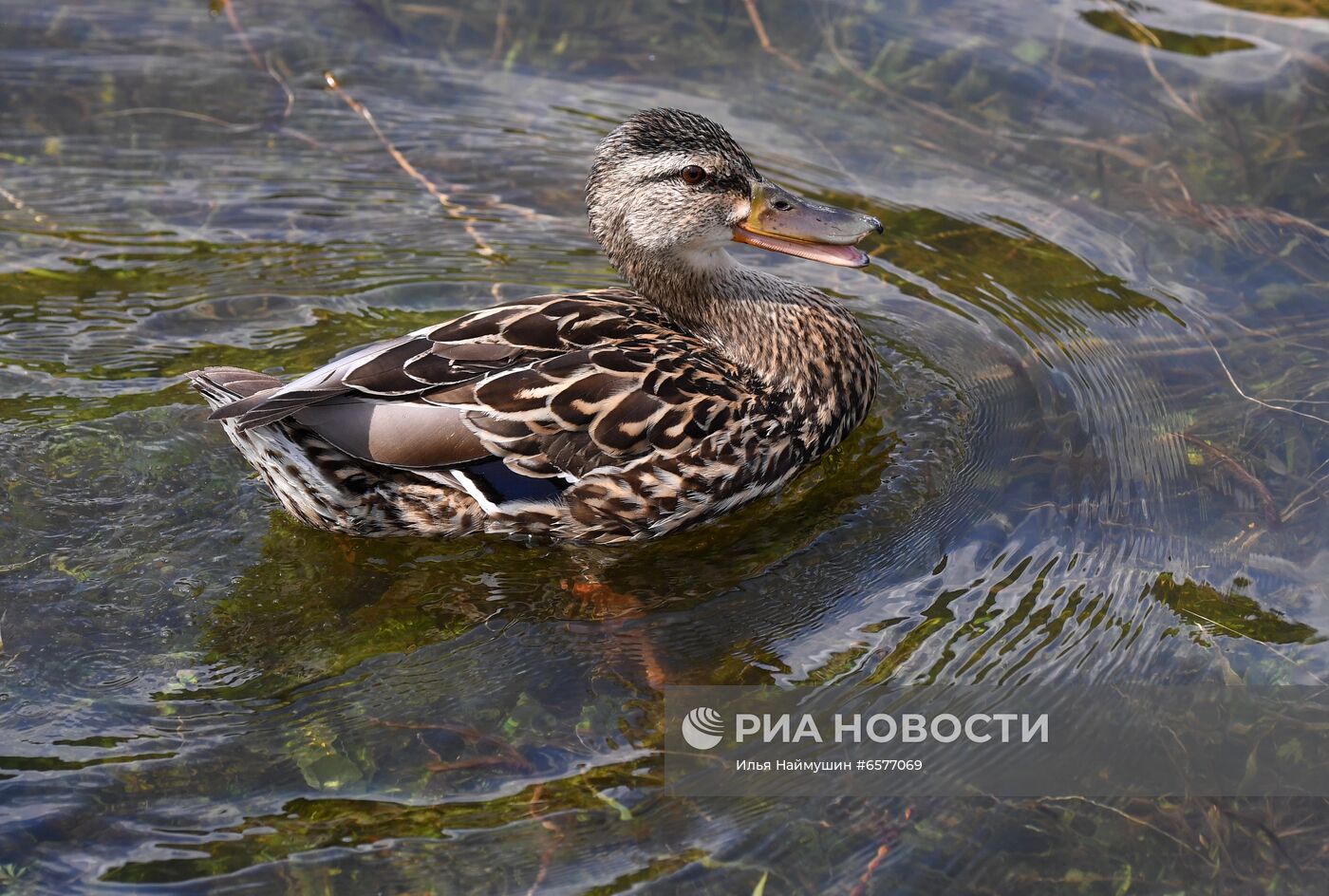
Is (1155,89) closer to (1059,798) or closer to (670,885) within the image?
(1059,798)

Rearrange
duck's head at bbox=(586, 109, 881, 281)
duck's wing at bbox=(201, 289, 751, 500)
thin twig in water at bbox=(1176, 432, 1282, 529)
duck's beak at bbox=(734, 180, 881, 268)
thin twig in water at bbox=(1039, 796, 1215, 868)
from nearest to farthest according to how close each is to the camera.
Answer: thin twig in water at bbox=(1039, 796, 1215, 868), duck's wing at bbox=(201, 289, 751, 500), thin twig in water at bbox=(1176, 432, 1282, 529), duck's head at bbox=(586, 109, 881, 281), duck's beak at bbox=(734, 180, 881, 268)

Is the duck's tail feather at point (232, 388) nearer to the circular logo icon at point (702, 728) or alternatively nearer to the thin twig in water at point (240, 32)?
the circular logo icon at point (702, 728)

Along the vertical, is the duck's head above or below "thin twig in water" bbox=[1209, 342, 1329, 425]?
above

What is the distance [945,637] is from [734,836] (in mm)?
1334

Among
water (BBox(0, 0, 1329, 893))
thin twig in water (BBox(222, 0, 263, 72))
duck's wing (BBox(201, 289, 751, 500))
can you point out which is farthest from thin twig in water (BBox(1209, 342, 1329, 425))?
thin twig in water (BBox(222, 0, 263, 72))

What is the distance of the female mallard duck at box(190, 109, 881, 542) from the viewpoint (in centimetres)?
598

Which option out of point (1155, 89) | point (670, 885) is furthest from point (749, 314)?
point (1155, 89)

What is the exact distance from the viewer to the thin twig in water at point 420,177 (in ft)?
27.0

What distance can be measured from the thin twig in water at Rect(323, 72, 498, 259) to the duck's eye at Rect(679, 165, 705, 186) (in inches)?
73.0

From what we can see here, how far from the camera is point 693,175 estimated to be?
659 cm

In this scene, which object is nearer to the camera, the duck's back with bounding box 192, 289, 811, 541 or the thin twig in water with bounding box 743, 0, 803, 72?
the duck's back with bounding box 192, 289, 811, 541

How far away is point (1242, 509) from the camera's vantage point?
6.29 meters

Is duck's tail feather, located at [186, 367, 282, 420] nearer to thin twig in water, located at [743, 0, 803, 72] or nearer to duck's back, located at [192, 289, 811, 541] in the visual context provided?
duck's back, located at [192, 289, 811, 541]

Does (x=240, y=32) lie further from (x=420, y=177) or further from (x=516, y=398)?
(x=516, y=398)
